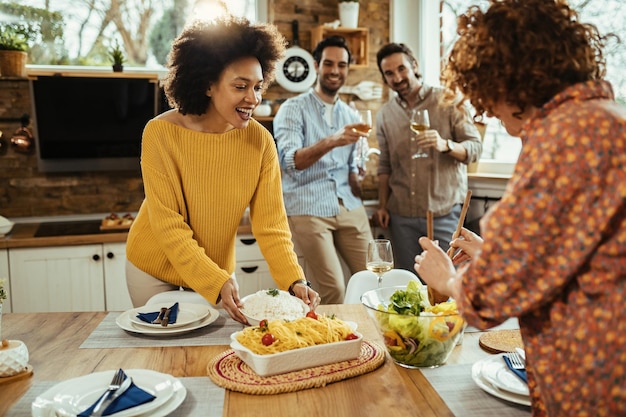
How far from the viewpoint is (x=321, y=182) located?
3742mm

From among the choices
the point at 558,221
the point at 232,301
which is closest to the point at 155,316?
the point at 232,301

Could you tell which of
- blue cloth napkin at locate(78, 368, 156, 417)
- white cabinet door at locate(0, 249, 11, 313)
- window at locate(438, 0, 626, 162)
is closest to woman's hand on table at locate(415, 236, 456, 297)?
blue cloth napkin at locate(78, 368, 156, 417)

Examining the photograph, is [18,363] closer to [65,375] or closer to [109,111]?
[65,375]

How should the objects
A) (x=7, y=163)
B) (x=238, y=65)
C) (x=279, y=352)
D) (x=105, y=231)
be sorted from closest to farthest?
(x=279, y=352) < (x=238, y=65) < (x=105, y=231) < (x=7, y=163)

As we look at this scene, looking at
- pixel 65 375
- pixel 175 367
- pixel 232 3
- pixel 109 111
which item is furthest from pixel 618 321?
pixel 232 3

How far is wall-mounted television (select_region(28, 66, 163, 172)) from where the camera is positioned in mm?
3914

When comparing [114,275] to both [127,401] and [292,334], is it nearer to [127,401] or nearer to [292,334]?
[292,334]

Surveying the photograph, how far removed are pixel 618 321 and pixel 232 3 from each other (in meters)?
3.88

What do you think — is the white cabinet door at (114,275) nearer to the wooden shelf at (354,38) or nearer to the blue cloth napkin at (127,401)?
the wooden shelf at (354,38)

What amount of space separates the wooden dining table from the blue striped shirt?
180 centimetres

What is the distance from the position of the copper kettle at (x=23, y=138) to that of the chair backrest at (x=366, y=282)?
253 centimetres

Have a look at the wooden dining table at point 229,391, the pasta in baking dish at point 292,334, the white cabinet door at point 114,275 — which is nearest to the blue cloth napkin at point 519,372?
the wooden dining table at point 229,391

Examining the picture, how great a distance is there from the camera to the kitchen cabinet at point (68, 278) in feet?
12.0

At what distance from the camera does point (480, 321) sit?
3.48ft
